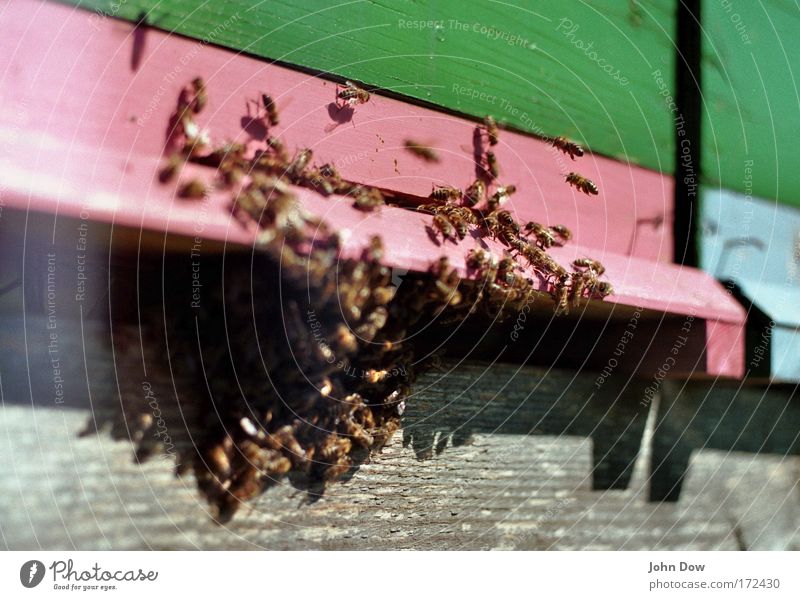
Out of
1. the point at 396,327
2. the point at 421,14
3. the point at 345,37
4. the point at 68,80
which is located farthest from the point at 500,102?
the point at 68,80

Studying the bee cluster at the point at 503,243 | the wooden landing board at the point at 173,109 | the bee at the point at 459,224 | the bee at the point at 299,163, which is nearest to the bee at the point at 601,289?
the bee cluster at the point at 503,243

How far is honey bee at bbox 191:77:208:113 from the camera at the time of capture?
1.50 metres

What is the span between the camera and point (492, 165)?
6.52ft

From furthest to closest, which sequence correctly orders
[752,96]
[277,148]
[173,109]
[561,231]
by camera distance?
[752,96] → [561,231] → [277,148] → [173,109]

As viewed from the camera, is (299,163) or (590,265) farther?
(590,265)

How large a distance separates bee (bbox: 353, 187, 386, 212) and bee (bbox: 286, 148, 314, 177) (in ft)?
0.45

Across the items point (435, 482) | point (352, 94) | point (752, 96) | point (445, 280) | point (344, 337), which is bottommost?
point (435, 482)

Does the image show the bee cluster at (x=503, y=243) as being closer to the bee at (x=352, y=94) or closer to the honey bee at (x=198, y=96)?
the bee at (x=352, y=94)

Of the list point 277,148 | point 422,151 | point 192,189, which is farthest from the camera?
point 422,151

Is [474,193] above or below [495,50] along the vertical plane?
below

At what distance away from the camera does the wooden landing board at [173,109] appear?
1354mm

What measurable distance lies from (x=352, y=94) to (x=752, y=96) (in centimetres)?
159

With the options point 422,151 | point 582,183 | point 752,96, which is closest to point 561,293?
point 582,183

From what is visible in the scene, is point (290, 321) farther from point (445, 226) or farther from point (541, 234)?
point (541, 234)
